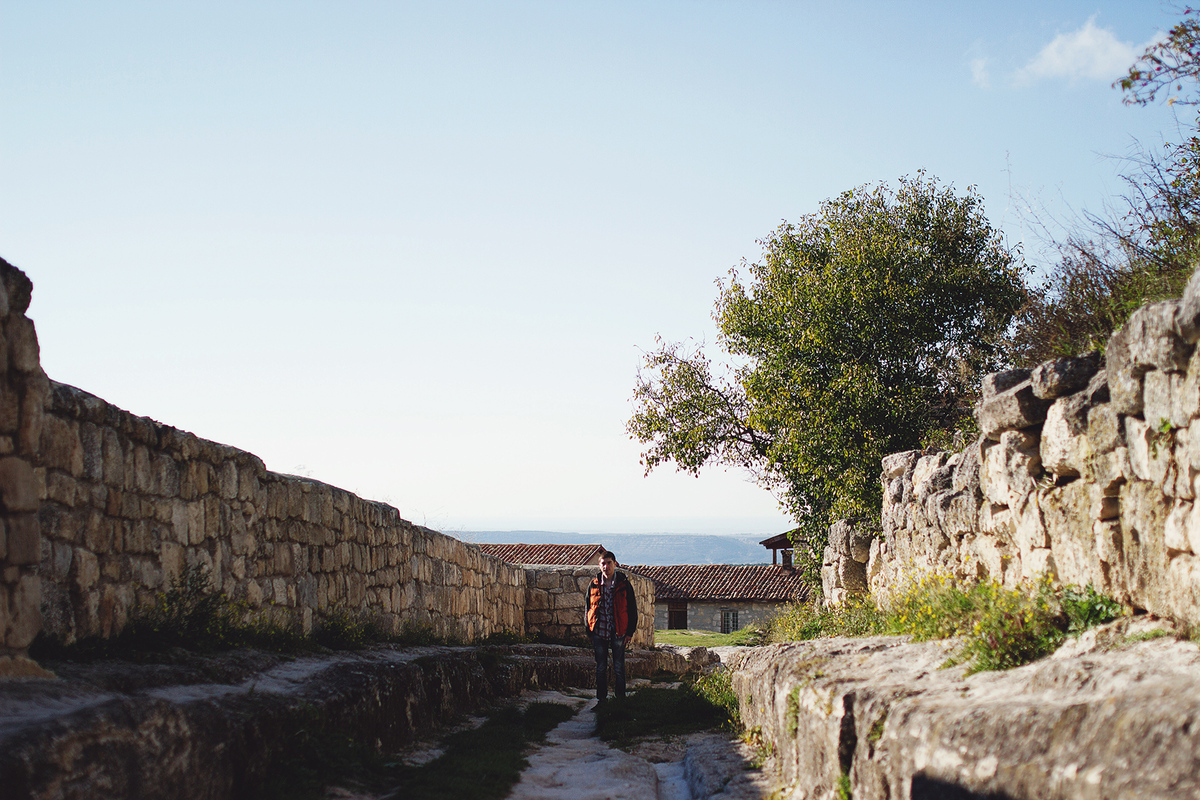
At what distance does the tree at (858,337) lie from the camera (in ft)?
47.5

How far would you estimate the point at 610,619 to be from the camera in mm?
9703

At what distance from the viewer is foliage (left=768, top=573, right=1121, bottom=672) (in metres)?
4.16

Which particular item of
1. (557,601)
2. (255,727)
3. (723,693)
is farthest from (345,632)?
(557,601)

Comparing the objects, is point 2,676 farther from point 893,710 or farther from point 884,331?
point 884,331

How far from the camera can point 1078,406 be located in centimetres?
461

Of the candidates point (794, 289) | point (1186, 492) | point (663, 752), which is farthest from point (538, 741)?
point (794, 289)

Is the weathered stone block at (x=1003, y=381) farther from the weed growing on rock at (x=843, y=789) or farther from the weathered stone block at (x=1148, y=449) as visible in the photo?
the weed growing on rock at (x=843, y=789)

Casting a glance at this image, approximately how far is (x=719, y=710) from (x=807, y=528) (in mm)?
8738

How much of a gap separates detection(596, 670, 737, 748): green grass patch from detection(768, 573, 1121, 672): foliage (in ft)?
6.87

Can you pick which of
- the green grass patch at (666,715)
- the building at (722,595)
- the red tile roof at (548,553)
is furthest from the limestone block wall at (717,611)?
the green grass patch at (666,715)

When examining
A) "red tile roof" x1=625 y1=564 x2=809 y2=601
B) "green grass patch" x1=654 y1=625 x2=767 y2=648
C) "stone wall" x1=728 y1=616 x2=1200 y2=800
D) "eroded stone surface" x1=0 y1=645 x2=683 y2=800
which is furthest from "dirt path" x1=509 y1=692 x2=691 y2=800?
"red tile roof" x1=625 y1=564 x2=809 y2=601

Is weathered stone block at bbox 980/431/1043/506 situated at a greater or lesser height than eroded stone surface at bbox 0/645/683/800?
greater

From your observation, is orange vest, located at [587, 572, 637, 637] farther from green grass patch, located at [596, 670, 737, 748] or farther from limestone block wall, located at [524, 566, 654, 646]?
limestone block wall, located at [524, 566, 654, 646]

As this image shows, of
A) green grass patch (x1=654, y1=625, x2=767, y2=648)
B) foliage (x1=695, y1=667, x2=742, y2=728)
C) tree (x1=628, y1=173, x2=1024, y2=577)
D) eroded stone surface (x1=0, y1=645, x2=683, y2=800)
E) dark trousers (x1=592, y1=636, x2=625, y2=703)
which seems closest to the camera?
eroded stone surface (x1=0, y1=645, x2=683, y2=800)
